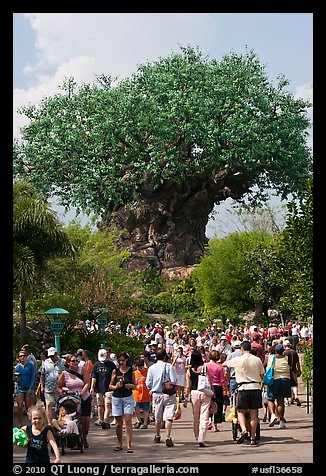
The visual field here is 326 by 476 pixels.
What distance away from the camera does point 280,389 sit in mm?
14867

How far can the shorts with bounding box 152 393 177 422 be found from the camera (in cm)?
1376

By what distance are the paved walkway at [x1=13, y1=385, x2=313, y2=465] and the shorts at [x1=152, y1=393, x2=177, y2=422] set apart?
478 mm

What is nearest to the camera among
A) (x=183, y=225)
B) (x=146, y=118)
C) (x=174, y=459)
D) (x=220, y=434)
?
(x=174, y=459)

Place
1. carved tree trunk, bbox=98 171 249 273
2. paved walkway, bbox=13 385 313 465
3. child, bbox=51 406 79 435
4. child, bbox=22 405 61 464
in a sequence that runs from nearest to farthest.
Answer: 1. child, bbox=22 405 61 464
2. paved walkway, bbox=13 385 313 465
3. child, bbox=51 406 79 435
4. carved tree trunk, bbox=98 171 249 273

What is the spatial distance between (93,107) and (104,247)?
13.0 meters

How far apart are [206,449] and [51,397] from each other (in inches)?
110

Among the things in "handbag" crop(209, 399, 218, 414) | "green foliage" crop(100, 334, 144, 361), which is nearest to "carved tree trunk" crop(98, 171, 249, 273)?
"green foliage" crop(100, 334, 144, 361)

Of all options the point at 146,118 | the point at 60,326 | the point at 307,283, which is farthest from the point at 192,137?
the point at 307,283

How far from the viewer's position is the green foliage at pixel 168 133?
47531mm

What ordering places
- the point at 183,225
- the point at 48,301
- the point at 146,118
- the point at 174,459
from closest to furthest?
the point at 174,459 < the point at 48,301 < the point at 146,118 < the point at 183,225

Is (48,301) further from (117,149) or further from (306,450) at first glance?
(117,149)

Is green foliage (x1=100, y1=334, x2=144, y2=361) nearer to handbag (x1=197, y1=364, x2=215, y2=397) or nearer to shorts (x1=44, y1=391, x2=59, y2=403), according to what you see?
shorts (x1=44, y1=391, x2=59, y2=403)

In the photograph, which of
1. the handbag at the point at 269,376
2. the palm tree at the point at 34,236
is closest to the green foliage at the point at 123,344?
the palm tree at the point at 34,236

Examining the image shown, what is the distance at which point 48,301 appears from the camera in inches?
1088
